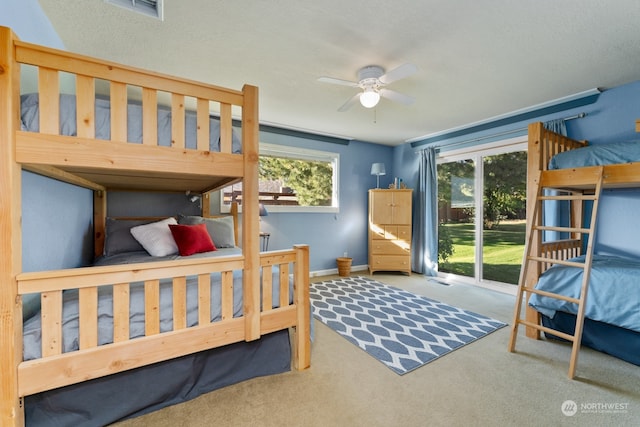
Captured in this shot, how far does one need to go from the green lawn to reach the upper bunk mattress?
389 cm

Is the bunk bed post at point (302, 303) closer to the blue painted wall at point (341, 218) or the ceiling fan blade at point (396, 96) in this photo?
the ceiling fan blade at point (396, 96)

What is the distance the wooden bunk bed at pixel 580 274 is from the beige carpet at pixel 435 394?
18 cm

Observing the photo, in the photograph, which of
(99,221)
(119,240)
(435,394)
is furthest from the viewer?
(99,221)

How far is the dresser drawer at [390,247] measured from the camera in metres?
4.61

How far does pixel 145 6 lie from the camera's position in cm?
Result: 174

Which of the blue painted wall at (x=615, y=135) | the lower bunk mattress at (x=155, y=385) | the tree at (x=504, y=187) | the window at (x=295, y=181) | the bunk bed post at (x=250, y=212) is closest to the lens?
the lower bunk mattress at (x=155, y=385)

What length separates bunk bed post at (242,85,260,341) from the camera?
1.58 metres

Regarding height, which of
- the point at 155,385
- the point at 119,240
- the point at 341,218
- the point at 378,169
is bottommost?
the point at 155,385

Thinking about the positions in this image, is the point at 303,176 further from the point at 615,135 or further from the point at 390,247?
the point at 615,135

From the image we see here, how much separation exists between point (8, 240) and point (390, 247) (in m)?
4.35

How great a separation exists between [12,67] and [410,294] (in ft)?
12.7

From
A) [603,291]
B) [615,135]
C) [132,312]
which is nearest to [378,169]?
[615,135]

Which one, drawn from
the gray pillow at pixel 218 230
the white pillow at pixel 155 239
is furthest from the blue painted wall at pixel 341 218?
the white pillow at pixel 155 239

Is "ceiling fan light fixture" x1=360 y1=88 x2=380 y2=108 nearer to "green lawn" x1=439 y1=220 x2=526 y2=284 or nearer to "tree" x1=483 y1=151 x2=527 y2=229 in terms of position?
"tree" x1=483 y1=151 x2=527 y2=229
